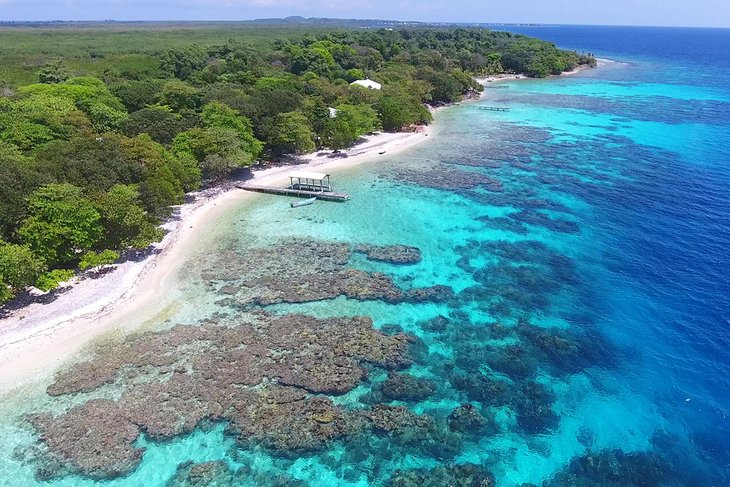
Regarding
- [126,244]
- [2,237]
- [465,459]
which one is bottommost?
[465,459]

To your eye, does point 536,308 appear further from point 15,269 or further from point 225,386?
point 15,269

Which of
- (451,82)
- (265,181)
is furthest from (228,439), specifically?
(451,82)

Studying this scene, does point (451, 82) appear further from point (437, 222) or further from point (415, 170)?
point (437, 222)

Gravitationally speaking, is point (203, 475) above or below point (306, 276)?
below

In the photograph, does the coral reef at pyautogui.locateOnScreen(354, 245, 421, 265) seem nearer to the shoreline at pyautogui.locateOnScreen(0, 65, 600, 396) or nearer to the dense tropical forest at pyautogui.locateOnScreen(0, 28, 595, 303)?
the shoreline at pyautogui.locateOnScreen(0, 65, 600, 396)

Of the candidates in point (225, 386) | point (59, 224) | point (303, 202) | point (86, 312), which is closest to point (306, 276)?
point (225, 386)

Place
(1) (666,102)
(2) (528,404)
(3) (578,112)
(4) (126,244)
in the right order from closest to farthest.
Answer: (2) (528,404) < (4) (126,244) < (3) (578,112) < (1) (666,102)

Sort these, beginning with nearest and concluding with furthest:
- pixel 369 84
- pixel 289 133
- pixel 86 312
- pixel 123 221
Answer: pixel 86 312 → pixel 123 221 → pixel 289 133 → pixel 369 84
